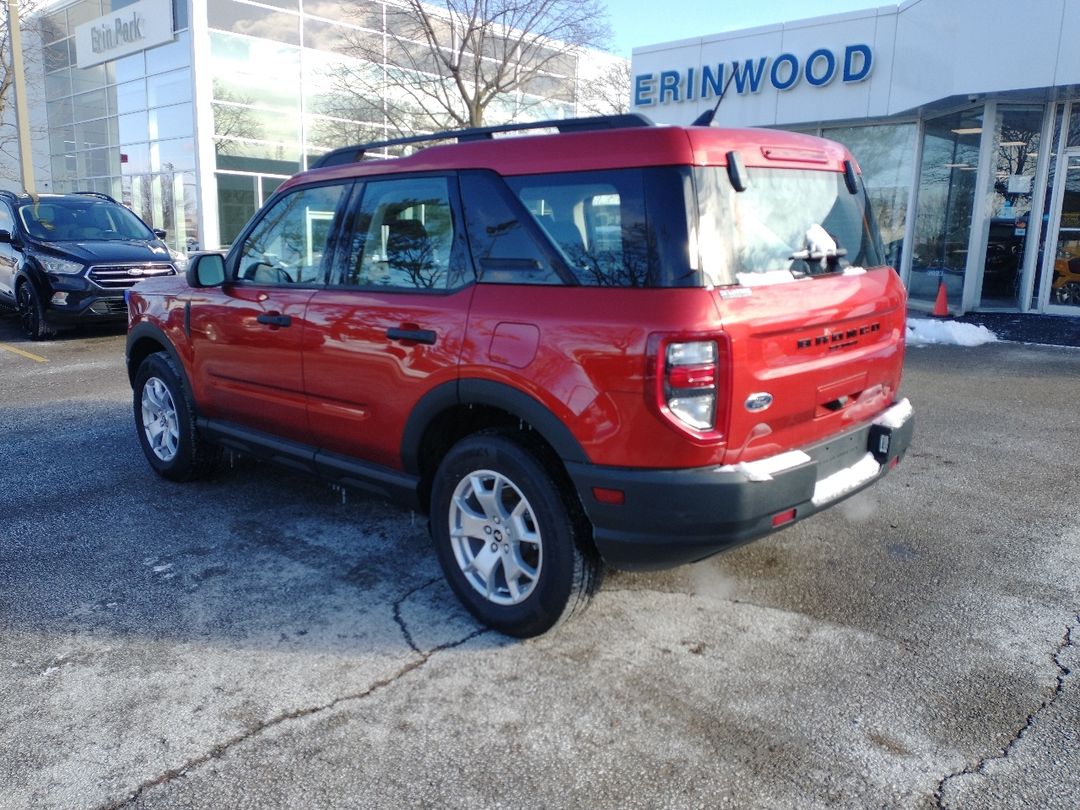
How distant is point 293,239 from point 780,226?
246cm

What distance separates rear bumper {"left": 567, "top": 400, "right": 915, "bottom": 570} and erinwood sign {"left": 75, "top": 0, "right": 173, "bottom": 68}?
24765 mm

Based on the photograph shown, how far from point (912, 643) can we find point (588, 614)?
1.30 m

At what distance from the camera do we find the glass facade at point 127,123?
23.6 meters

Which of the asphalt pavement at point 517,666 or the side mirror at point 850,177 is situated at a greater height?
the side mirror at point 850,177

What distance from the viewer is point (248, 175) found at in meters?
23.8

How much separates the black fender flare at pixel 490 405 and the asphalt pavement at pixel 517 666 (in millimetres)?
→ 722

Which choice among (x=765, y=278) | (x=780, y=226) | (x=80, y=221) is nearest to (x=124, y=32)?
(x=80, y=221)

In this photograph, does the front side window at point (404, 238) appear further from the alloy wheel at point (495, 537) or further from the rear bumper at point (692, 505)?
the rear bumper at point (692, 505)

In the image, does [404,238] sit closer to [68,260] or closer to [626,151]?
[626,151]

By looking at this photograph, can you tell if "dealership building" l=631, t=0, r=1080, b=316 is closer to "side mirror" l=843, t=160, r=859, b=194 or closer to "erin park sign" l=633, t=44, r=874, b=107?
"erin park sign" l=633, t=44, r=874, b=107

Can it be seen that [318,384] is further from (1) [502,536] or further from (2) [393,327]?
(1) [502,536]

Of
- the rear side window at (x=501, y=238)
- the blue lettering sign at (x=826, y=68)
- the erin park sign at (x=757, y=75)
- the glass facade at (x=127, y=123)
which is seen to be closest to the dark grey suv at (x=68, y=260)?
the rear side window at (x=501, y=238)

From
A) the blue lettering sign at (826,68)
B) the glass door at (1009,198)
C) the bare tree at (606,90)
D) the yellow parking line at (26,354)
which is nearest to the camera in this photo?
the yellow parking line at (26,354)

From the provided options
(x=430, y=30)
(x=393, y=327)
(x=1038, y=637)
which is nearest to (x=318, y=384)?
(x=393, y=327)
